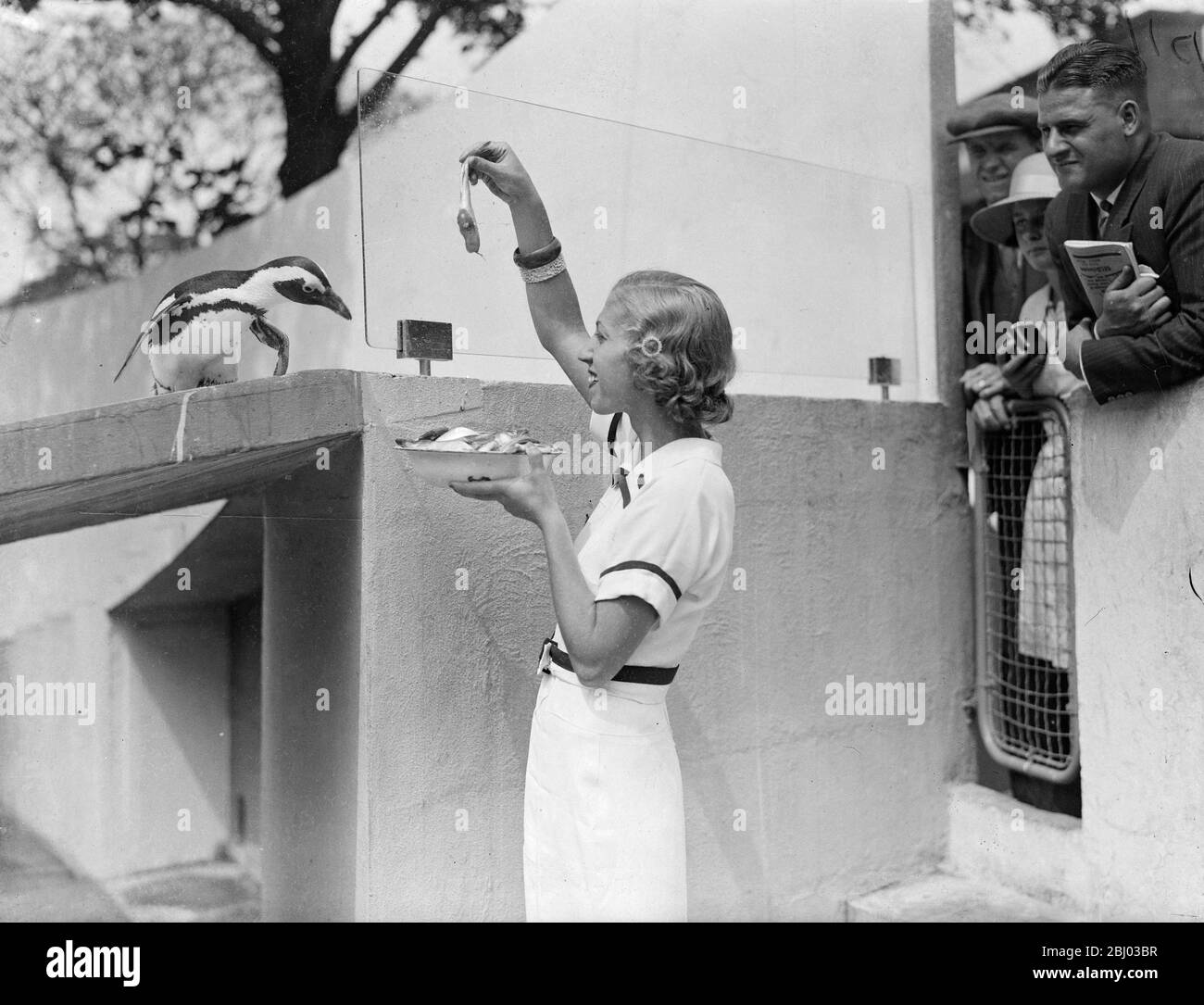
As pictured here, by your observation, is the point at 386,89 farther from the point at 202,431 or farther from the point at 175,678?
the point at 175,678

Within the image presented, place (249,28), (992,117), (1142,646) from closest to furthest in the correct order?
(1142,646), (249,28), (992,117)

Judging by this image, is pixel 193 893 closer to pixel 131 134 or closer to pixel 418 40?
pixel 131 134

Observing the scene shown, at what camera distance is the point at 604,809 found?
2.19 m

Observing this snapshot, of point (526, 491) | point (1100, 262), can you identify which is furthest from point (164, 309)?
point (1100, 262)

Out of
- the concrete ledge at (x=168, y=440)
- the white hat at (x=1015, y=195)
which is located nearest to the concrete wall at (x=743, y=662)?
the concrete ledge at (x=168, y=440)

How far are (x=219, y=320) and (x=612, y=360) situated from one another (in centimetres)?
125

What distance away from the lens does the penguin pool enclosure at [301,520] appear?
2637 mm

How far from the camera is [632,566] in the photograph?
2.08m

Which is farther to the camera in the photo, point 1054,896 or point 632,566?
point 1054,896

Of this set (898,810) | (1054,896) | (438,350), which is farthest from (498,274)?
(1054,896)

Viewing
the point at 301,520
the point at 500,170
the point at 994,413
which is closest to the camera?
the point at 500,170

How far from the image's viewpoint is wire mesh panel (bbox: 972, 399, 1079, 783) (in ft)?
12.0

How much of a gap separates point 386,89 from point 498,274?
1.75ft

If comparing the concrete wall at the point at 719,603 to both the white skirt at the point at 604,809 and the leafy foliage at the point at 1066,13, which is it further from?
the white skirt at the point at 604,809
